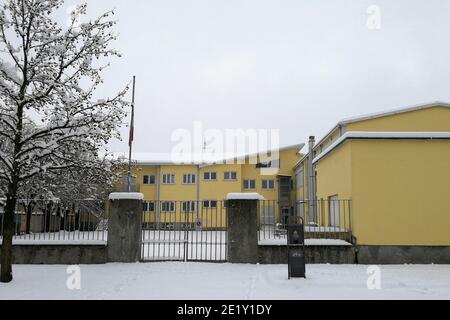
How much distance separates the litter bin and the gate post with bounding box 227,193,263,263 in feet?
6.94

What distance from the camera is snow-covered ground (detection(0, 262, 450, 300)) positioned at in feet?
28.3

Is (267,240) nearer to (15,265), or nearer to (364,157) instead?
(364,157)

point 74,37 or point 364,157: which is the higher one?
point 74,37

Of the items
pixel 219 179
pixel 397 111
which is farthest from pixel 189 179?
pixel 397 111

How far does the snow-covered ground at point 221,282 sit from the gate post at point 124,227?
0.52 m

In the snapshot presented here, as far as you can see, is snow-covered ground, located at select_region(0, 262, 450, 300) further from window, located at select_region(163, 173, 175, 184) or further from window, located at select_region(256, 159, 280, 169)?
window, located at select_region(256, 159, 280, 169)

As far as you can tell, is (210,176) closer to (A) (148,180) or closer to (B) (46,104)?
(A) (148,180)

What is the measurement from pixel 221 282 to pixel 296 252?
213 centimetres

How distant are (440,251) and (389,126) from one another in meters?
6.69

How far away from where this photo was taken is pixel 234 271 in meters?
11.4

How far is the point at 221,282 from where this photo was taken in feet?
32.6
